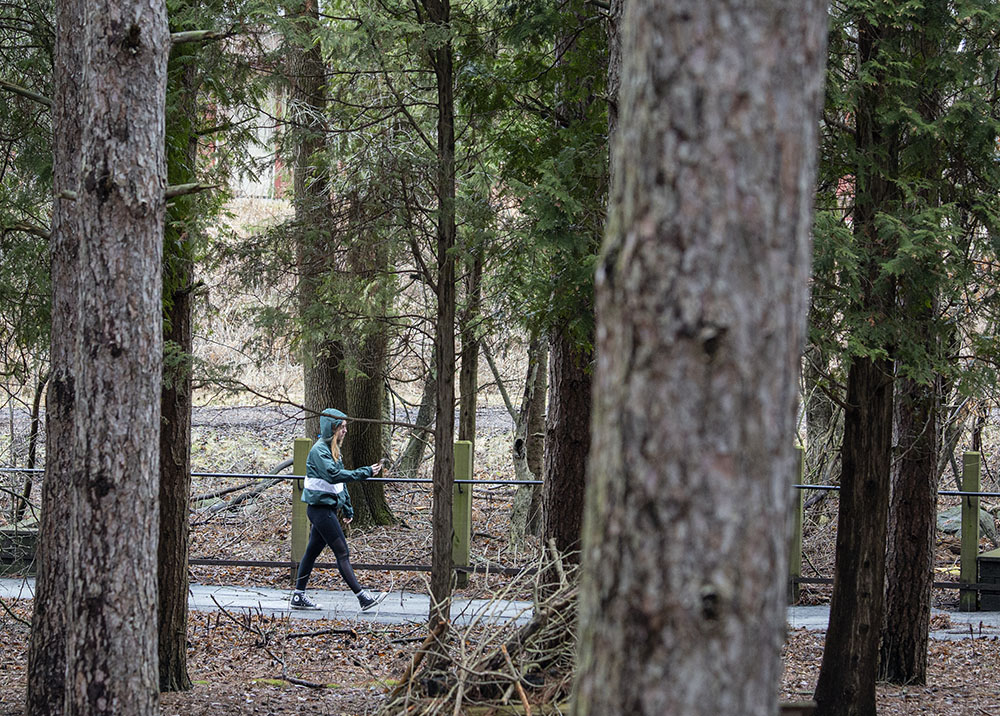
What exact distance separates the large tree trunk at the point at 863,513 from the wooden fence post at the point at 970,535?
14.5 ft

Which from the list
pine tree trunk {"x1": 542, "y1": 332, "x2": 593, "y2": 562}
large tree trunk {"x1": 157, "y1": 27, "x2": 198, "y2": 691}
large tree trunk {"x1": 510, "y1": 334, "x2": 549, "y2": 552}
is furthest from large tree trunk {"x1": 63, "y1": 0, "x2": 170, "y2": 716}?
large tree trunk {"x1": 510, "y1": 334, "x2": 549, "y2": 552}

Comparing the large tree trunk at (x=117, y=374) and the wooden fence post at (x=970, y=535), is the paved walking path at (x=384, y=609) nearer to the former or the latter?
the wooden fence post at (x=970, y=535)

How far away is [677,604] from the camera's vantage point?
2.25 meters

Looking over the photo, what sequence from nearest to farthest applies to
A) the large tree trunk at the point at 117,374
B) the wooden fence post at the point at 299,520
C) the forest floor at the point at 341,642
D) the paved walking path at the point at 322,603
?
the large tree trunk at the point at 117,374, the forest floor at the point at 341,642, the paved walking path at the point at 322,603, the wooden fence post at the point at 299,520

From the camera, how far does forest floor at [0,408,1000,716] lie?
759 centimetres

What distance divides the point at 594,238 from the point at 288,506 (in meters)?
9.85

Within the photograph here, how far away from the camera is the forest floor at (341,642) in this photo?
759 cm

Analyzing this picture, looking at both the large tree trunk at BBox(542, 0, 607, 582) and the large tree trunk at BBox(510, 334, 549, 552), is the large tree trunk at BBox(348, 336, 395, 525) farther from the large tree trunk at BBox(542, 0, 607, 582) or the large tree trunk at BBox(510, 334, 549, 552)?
the large tree trunk at BBox(542, 0, 607, 582)

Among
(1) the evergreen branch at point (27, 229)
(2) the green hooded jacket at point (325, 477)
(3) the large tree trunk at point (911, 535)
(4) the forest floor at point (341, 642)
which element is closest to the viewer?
(1) the evergreen branch at point (27, 229)

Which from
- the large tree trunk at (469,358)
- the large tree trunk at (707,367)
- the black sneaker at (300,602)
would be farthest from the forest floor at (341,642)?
the large tree trunk at (707,367)

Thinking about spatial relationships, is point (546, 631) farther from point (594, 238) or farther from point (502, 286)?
point (502, 286)

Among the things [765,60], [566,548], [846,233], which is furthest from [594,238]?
[765,60]

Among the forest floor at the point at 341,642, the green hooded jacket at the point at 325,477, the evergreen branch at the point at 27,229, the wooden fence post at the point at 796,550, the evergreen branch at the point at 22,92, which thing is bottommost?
the forest floor at the point at 341,642

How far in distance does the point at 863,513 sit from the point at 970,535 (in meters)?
4.63
